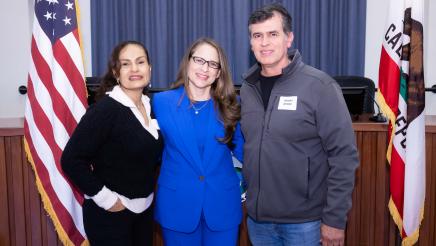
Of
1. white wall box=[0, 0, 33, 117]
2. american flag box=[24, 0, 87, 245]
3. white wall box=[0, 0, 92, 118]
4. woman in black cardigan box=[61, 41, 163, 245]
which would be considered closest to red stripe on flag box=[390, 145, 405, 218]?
woman in black cardigan box=[61, 41, 163, 245]

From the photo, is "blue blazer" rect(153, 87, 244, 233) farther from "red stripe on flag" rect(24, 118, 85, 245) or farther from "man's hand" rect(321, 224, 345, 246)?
"red stripe on flag" rect(24, 118, 85, 245)

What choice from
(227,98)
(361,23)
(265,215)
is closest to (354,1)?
(361,23)

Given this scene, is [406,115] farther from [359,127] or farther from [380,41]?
[380,41]

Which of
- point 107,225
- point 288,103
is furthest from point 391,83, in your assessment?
point 107,225

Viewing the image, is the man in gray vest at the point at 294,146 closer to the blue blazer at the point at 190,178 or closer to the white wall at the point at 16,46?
the blue blazer at the point at 190,178

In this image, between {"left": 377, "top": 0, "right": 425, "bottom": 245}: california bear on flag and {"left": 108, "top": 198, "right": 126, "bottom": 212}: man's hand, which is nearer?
{"left": 108, "top": 198, "right": 126, "bottom": 212}: man's hand

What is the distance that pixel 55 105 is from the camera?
2338mm

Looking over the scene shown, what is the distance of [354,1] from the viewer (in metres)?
4.64

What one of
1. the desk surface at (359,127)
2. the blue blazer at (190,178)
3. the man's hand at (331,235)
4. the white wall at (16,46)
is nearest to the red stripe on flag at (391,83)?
the desk surface at (359,127)

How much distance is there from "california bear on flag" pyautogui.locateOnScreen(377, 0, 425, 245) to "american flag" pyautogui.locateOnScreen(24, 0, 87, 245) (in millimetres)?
1822

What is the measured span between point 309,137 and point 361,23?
3447mm

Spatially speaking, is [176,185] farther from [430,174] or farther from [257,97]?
[430,174]

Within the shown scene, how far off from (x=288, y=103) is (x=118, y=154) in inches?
29.8

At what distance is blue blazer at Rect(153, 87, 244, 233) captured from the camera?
6.04 ft
